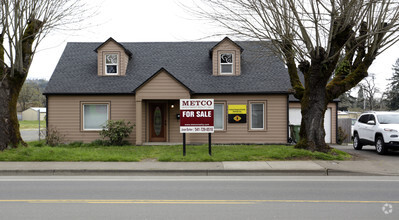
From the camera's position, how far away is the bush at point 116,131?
58.9 feet

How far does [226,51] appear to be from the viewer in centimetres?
2022

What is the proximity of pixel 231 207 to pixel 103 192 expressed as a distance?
312 cm

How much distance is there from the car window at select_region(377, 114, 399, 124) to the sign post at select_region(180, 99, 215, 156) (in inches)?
310

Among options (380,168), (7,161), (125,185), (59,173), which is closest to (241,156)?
(380,168)

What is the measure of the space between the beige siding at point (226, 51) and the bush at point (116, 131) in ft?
19.5

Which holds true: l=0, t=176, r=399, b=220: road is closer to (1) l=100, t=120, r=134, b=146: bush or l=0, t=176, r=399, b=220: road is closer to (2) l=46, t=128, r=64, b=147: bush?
(1) l=100, t=120, r=134, b=146: bush

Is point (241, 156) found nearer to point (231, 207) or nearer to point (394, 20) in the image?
point (231, 207)

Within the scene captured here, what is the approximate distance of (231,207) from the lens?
6.56m

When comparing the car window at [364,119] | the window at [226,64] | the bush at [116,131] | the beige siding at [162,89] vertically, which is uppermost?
the window at [226,64]

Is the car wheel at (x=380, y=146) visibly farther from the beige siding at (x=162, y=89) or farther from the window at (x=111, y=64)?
the window at (x=111, y=64)

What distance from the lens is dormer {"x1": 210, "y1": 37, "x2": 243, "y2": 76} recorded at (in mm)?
20141

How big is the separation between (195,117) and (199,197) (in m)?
6.19

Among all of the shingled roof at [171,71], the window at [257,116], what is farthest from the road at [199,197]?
the shingled roof at [171,71]

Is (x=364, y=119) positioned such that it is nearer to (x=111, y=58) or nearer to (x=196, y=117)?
(x=196, y=117)
